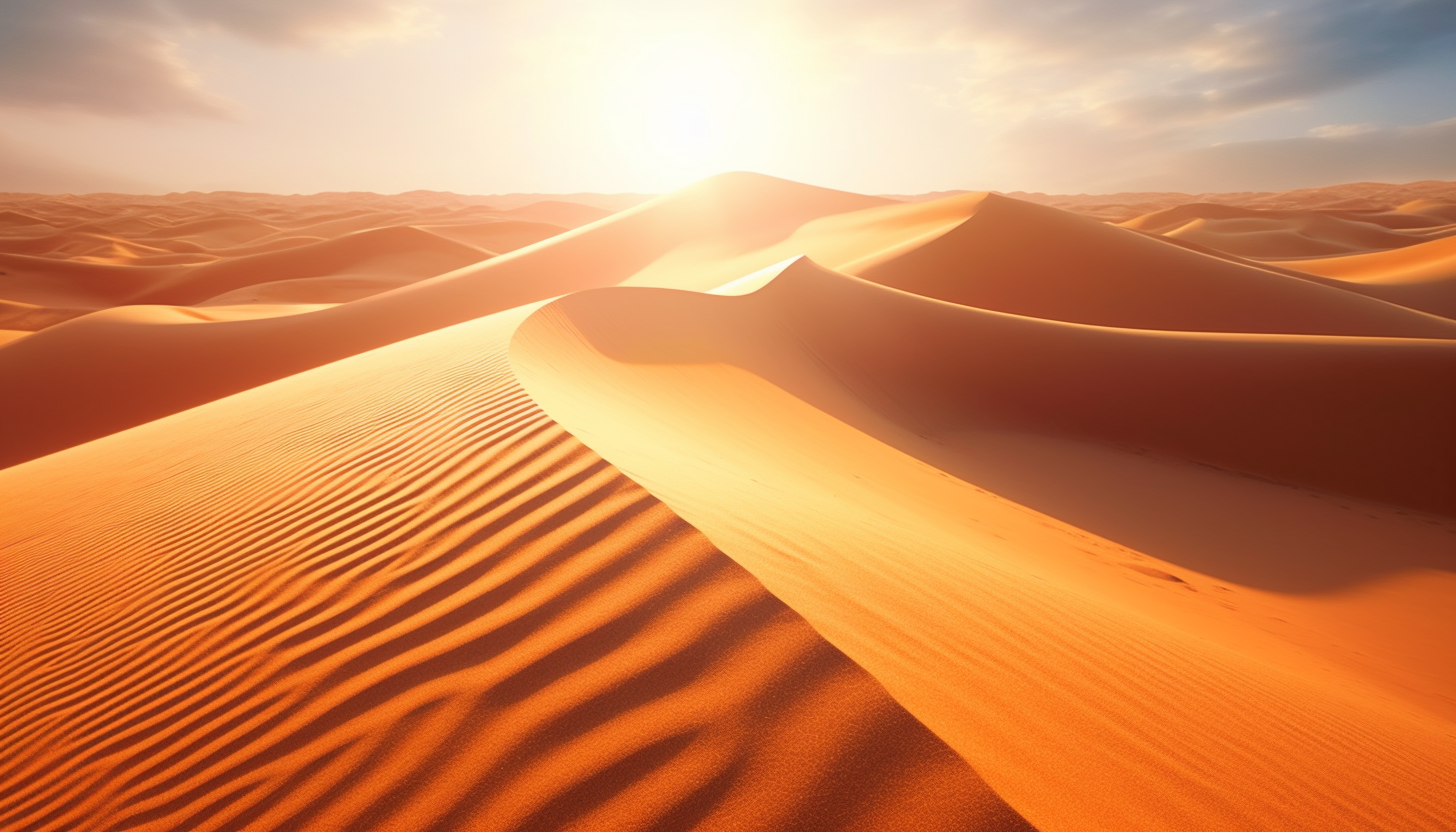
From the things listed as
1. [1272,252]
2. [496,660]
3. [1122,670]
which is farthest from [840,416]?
[1272,252]

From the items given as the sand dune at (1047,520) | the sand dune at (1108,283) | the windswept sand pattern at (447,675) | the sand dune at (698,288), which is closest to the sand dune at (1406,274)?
the sand dune at (1108,283)

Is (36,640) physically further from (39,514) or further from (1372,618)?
(1372,618)

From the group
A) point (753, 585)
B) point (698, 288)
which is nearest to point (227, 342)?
point (698, 288)

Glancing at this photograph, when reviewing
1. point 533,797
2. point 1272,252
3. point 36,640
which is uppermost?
point 533,797

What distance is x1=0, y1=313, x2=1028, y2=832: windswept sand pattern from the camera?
5.34ft

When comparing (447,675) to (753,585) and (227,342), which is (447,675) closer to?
(753,585)

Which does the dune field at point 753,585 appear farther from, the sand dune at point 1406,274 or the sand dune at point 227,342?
the sand dune at point 1406,274

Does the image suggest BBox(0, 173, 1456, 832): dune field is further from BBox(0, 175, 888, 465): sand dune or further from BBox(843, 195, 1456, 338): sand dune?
BBox(843, 195, 1456, 338): sand dune

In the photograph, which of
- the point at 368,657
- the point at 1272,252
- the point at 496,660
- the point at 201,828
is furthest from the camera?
the point at 1272,252

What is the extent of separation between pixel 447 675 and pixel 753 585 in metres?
0.95

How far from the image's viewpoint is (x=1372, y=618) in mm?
5520

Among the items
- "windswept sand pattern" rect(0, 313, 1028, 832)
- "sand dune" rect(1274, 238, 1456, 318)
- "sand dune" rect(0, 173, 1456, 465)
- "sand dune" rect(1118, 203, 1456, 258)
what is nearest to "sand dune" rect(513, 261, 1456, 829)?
"windswept sand pattern" rect(0, 313, 1028, 832)

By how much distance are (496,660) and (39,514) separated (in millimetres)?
5089

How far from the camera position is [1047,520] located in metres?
6.57
